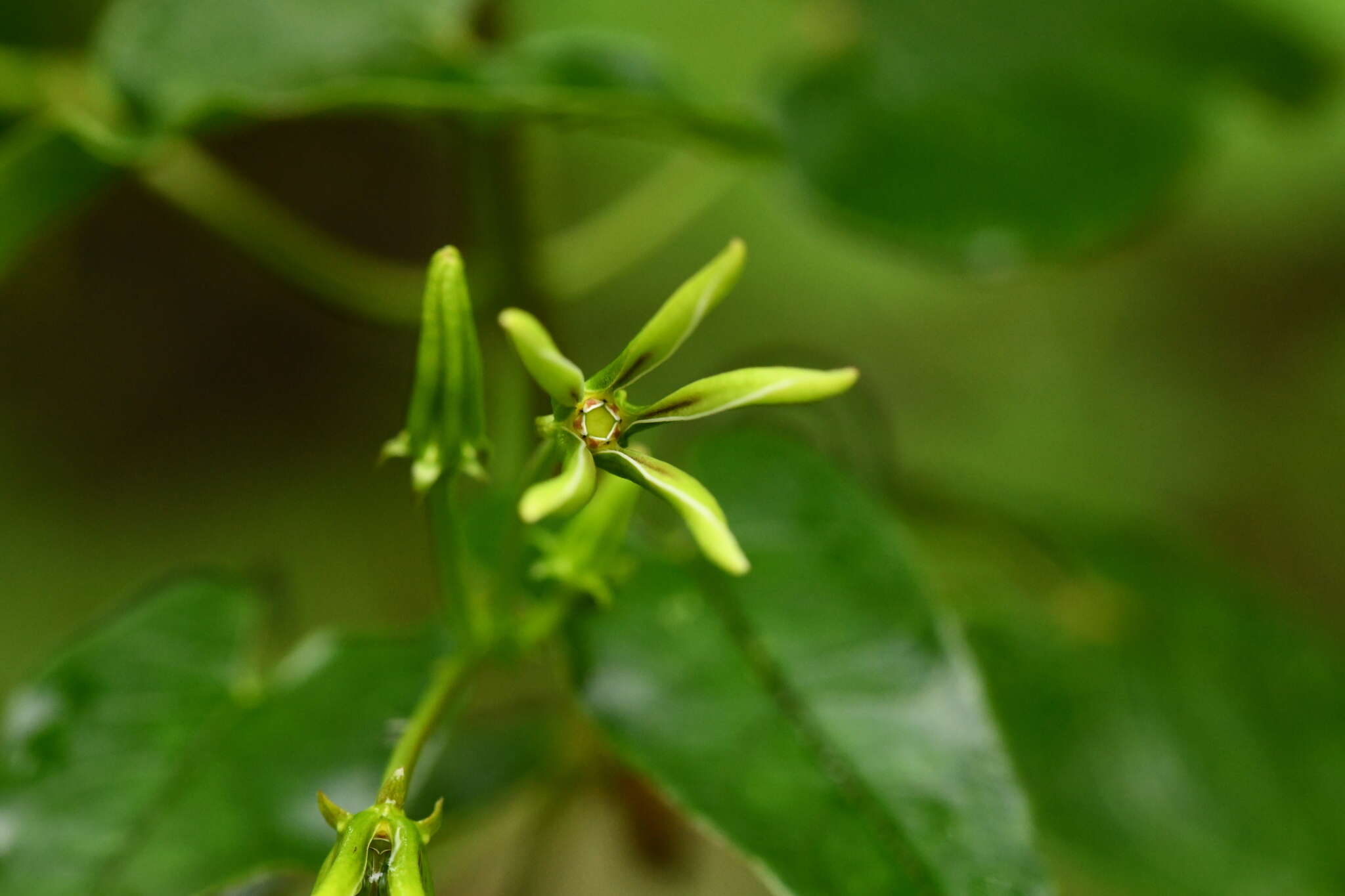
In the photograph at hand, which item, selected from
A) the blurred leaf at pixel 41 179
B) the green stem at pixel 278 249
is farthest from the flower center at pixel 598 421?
the green stem at pixel 278 249

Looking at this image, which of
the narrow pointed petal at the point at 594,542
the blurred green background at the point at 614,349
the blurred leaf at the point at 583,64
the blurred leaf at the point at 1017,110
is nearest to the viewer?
the narrow pointed petal at the point at 594,542

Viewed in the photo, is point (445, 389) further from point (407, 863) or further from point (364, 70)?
point (364, 70)

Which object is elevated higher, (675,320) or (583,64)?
(583,64)

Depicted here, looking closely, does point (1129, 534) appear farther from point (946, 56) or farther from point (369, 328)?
point (369, 328)

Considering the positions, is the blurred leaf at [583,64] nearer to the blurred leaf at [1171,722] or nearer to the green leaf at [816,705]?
the green leaf at [816,705]

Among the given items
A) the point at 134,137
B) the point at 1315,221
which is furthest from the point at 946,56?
the point at 1315,221

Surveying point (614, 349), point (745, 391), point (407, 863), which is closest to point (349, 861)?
point (407, 863)
